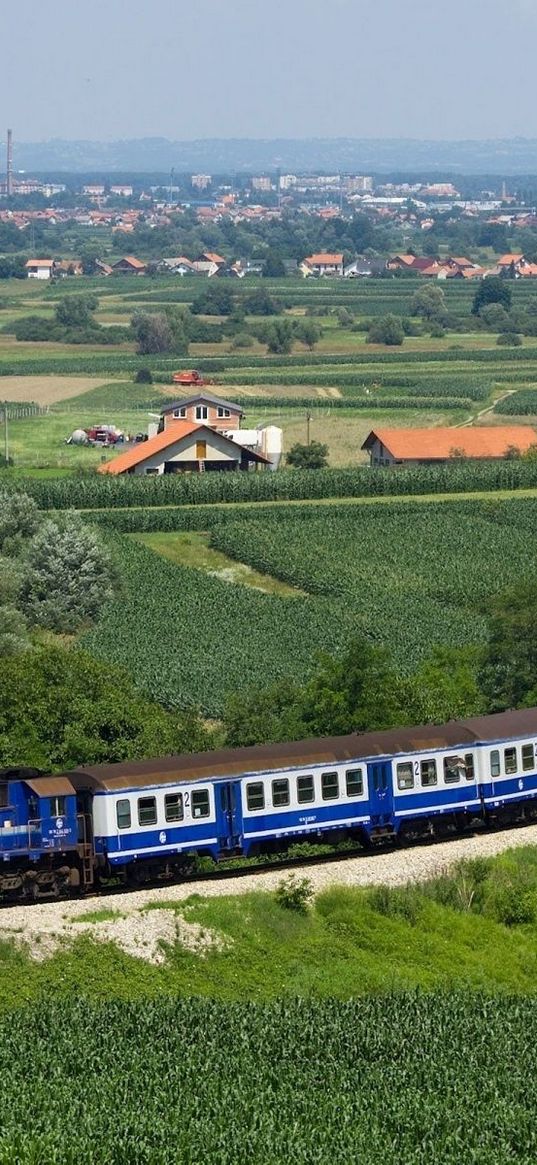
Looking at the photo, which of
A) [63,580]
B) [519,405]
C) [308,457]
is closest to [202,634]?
[63,580]

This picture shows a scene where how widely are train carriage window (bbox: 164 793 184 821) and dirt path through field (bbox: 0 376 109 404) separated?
119 metres

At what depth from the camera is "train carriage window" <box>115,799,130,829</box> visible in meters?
37.8

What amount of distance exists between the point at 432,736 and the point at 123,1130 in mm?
16842

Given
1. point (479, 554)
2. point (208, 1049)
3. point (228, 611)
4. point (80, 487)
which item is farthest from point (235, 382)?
point (208, 1049)

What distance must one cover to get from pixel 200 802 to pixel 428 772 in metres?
5.71

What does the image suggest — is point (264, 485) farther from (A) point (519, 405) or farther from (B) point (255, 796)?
(B) point (255, 796)

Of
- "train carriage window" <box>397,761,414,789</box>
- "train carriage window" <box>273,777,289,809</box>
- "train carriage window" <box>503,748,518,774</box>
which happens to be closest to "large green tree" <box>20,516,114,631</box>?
"train carriage window" <box>503,748,518,774</box>

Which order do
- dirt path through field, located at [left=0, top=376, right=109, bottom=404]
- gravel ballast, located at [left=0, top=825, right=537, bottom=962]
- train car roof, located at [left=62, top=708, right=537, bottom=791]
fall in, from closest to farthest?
gravel ballast, located at [left=0, top=825, right=537, bottom=962], train car roof, located at [left=62, top=708, right=537, bottom=791], dirt path through field, located at [left=0, top=376, right=109, bottom=404]

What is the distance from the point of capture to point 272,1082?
30328 mm

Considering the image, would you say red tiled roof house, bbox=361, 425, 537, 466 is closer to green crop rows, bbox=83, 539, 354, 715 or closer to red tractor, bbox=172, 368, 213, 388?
green crop rows, bbox=83, 539, 354, 715

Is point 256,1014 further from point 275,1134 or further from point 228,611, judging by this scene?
point 228,611

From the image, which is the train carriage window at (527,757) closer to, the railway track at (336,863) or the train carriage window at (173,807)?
the railway track at (336,863)

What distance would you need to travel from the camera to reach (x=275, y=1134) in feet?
91.1

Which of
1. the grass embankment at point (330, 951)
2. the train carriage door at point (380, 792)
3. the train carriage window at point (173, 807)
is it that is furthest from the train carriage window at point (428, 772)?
the train carriage window at point (173, 807)
